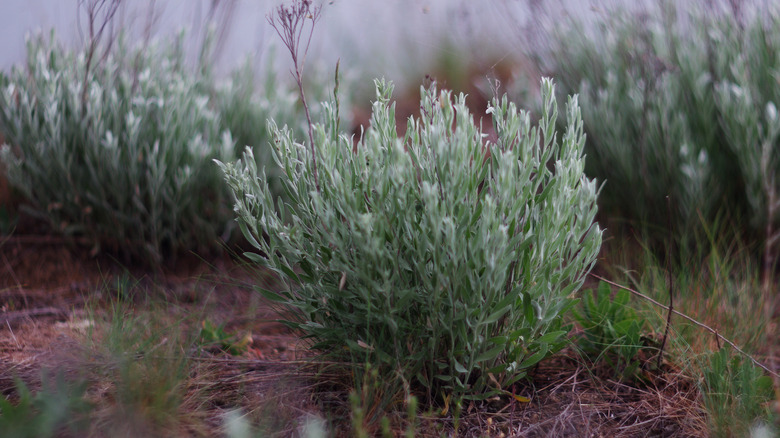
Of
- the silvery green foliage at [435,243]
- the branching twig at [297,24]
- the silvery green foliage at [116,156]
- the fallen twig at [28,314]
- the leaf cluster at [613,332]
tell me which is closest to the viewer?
the silvery green foliage at [435,243]

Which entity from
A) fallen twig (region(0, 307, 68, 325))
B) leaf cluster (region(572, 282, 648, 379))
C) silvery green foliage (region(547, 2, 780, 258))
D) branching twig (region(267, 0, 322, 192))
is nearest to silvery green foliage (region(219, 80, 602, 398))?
branching twig (region(267, 0, 322, 192))

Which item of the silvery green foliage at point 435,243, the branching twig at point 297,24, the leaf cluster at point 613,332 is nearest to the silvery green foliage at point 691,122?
the leaf cluster at point 613,332

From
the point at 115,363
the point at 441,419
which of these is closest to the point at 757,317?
the point at 441,419

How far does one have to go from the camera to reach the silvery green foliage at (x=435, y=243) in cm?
169

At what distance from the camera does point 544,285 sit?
5.91ft

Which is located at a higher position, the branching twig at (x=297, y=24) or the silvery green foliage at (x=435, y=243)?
the branching twig at (x=297, y=24)

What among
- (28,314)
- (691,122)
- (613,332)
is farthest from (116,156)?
(691,122)

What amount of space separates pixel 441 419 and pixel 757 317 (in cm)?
146

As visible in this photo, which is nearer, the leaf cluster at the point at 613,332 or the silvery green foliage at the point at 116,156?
the leaf cluster at the point at 613,332

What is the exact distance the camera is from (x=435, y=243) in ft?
5.34

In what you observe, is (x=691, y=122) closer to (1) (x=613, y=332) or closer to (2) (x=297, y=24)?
(1) (x=613, y=332)

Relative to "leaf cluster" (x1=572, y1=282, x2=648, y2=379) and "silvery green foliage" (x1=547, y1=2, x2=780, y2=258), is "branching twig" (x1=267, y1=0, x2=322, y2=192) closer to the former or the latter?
"leaf cluster" (x1=572, y1=282, x2=648, y2=379)

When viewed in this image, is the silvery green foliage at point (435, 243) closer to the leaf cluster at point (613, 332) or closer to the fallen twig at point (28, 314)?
the leaf cluster at point (613, 332)

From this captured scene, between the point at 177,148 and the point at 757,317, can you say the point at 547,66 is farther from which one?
the point at 177,148
